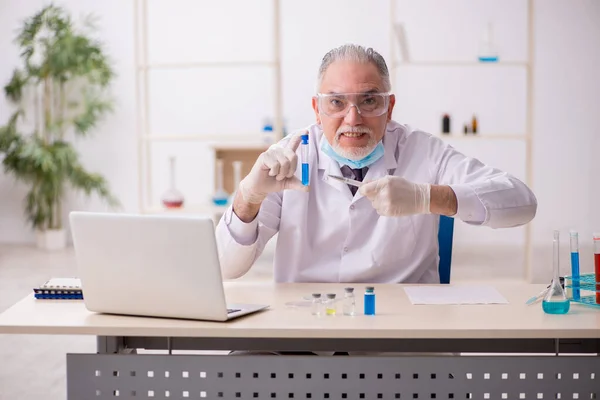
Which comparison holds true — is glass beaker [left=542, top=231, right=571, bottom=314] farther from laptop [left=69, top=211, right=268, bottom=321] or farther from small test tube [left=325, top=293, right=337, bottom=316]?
laptop [left=69, top=211, right=268, bottom=321]

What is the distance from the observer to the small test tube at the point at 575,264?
74.9 inches

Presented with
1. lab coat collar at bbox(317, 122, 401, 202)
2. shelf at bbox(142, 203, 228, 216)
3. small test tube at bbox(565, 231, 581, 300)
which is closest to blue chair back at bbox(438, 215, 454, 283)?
lab coat collar at bbox(317, 122, 401, 202)

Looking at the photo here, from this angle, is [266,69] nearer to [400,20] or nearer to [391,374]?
[400,20]

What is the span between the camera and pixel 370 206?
2.46 m

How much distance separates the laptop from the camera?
5.66 ft

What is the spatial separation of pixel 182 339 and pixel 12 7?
608cm

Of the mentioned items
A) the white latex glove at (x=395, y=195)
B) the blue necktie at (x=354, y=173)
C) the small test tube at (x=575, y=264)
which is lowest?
the small test tube at (x=575, y=264)

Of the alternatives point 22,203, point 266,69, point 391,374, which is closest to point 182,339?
point 391,374

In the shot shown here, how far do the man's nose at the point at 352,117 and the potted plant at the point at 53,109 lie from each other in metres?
4.59

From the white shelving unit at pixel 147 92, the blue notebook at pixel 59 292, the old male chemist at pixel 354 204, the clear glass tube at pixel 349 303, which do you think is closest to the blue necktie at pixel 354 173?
the old male chemist at pixel 354 204

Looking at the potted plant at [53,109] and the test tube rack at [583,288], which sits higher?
the potted plant at [53,109]

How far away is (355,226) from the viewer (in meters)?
2.46

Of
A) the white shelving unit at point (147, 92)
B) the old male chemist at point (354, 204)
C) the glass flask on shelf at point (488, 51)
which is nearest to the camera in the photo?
the old male chemist at point (354, 204)

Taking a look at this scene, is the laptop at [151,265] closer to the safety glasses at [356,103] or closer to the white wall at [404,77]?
the safety glasses at [356,103]
